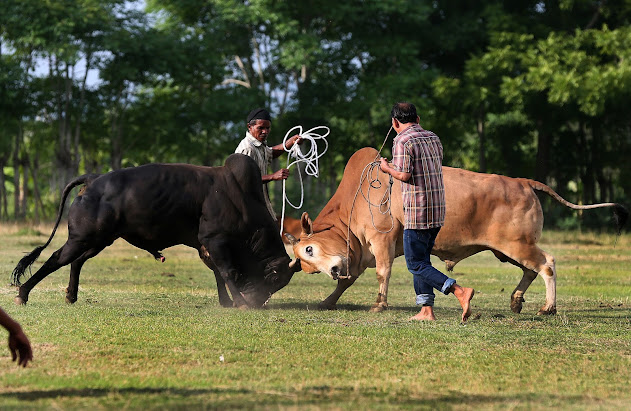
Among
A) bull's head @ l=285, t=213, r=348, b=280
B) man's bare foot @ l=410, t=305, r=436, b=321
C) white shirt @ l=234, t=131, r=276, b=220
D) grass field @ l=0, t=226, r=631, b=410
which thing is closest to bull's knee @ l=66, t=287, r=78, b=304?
grass field @ l=0, t=226, r=631, b=410

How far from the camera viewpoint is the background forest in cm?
3188

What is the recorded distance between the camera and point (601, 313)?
10.4m

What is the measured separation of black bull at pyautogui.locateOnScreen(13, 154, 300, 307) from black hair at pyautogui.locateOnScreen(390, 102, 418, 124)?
76.8 inches

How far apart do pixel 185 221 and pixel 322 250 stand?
1538mm

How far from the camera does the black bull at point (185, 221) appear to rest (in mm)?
9820

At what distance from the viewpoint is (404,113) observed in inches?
353

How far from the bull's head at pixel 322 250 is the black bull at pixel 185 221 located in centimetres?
27

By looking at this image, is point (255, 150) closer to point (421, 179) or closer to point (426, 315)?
point (421, 179)

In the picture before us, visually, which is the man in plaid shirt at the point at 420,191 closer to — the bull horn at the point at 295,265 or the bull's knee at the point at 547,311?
the bull's knee at the point at 547,311

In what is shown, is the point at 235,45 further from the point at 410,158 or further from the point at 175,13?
the point at 410,158

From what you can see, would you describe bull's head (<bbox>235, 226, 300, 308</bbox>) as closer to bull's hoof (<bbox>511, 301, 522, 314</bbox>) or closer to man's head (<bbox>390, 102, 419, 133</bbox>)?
man's head (<bbox>390, 102, 419, 133</bbox>)

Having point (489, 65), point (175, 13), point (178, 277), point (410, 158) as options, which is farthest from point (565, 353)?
point (175, 13)

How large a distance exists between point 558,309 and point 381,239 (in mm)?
2165

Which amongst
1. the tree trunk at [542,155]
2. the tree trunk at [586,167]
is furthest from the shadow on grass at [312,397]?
the tree trunk at [586,167]
